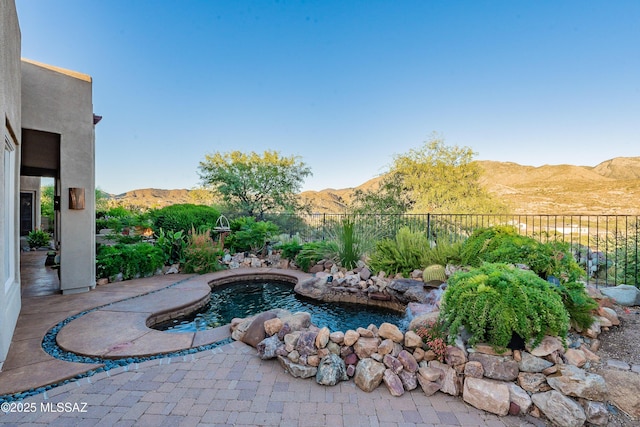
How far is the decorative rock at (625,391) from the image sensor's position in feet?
6.37

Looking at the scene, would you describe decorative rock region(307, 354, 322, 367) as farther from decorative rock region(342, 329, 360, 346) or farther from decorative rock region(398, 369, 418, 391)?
decorative rock region(398, 369, 418, 391)

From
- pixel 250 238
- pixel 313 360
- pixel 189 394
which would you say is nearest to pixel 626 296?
pixel 313 360

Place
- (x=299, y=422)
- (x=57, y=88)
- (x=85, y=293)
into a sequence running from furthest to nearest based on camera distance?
1. (x=85, y=293)
2. (x=57, y=88)
3. (x=299, y=422)

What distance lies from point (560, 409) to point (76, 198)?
20.4 ft

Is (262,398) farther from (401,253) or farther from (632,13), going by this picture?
(632,13)

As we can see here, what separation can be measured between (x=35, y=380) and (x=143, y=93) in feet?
34.1

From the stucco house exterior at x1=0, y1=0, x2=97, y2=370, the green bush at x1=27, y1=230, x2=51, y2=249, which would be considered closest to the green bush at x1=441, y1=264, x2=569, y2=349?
the stucco house exterior at x1=0, y1=0, x2=97, y2=370

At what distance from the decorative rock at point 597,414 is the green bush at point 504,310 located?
0.45 m

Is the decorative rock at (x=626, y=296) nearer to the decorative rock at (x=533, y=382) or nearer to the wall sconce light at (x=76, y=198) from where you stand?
the decorative rock at (x=533, y=382)

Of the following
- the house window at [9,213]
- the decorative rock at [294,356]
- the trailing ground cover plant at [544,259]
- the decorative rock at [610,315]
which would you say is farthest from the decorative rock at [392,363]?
the house window at [9,213]

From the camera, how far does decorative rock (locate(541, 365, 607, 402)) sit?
76.7 inches

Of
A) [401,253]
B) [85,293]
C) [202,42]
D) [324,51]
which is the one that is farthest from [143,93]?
[401,253]

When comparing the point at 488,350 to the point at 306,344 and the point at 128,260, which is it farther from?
the point at 128,260

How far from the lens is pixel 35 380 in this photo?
224 cm
